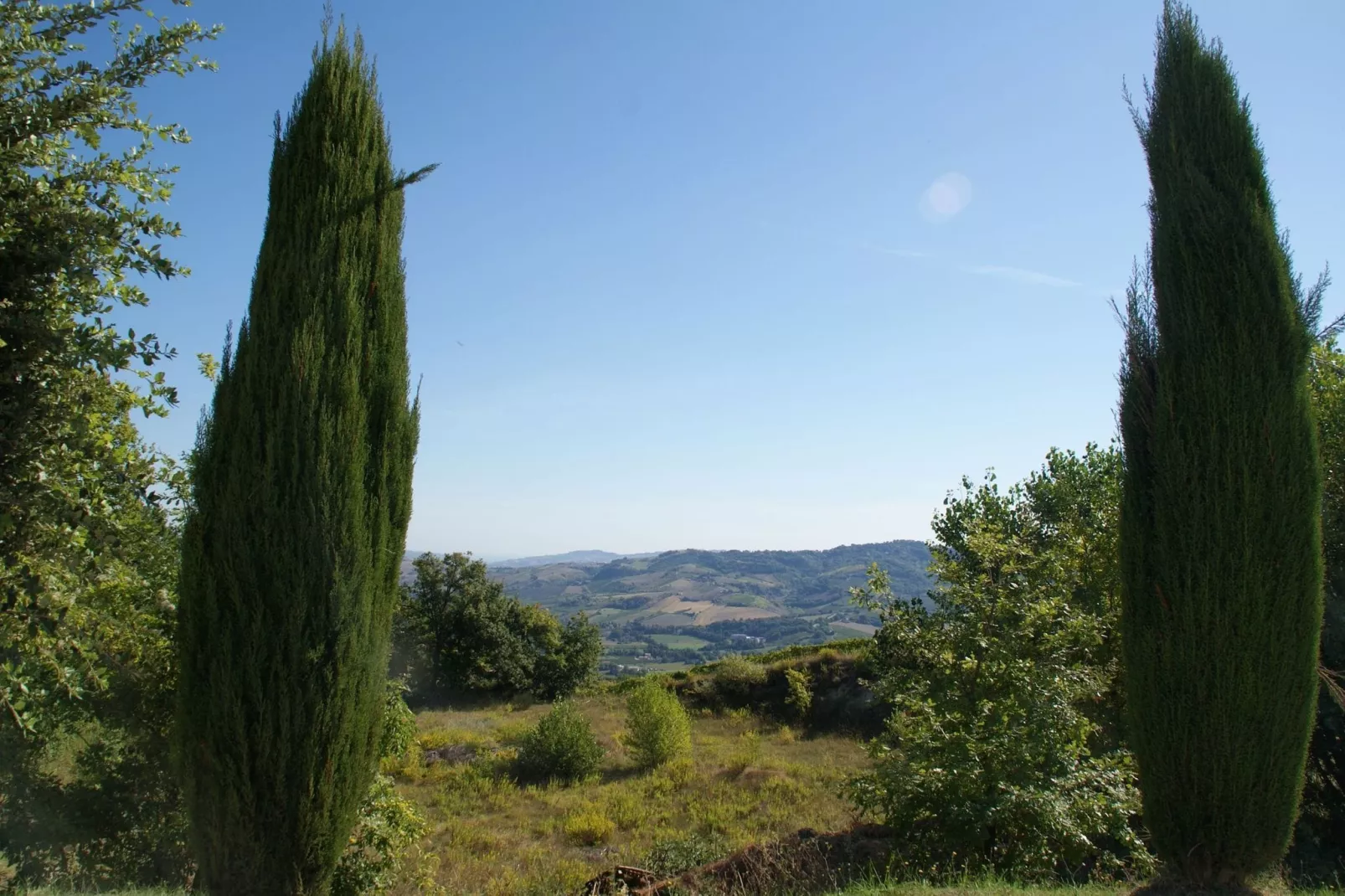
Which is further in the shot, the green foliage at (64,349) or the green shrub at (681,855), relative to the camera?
the green shrub at (681,855)

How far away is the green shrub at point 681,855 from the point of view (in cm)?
893

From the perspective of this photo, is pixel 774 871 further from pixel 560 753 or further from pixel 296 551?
pixel 560 753

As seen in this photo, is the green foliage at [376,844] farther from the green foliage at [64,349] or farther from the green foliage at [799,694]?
the green foliage at [799,694]

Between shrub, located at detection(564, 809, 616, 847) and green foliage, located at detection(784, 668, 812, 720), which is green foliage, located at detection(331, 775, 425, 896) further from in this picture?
green foliage, located at detection(784, 668, 812, 720)

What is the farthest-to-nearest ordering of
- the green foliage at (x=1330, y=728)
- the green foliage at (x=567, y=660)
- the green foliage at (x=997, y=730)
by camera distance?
the green foliage at (x=567, y=660) < the green foliage at (x=1330, y=728) < the green foliage at (x=997, y=730)

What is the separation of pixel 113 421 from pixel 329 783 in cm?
267

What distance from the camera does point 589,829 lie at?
457 inches

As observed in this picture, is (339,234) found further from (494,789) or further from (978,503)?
(978,503)

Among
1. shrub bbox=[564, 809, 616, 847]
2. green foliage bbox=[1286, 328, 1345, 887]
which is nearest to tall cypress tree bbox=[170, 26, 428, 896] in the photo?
shrub bbox=[564, 809, 616, 847]

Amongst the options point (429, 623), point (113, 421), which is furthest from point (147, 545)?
point (429, 623)

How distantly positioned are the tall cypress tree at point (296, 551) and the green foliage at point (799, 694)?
1880 cm

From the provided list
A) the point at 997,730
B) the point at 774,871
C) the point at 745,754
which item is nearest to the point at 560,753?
the point at 745,754

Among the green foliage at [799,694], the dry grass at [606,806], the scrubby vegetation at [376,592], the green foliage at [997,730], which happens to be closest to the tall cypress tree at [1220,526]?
the scrubby vegetation at [376,592]

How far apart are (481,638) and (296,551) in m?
28.0
